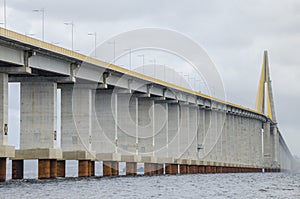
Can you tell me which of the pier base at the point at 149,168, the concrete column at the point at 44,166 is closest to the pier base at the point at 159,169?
the pier base at the point at 149,168

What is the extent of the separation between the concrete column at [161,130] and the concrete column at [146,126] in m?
4.49

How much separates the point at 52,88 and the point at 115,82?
15433mm

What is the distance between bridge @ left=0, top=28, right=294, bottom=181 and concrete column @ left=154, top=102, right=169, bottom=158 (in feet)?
0.49

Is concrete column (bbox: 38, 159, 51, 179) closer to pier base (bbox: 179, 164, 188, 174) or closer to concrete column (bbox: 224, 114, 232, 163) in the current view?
pier base (bbox: 179, 164, 188, 174)

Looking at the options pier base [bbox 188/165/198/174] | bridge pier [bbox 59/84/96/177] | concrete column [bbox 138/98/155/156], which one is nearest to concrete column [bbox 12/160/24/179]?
bridge pier [bbox 59/84/96/177]

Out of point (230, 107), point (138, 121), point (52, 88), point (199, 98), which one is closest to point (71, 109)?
point (52, 88)

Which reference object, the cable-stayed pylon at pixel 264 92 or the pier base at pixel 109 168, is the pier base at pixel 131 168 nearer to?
the pier base at pixel 109 168

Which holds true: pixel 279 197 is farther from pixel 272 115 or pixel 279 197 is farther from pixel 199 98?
pixel 272 115

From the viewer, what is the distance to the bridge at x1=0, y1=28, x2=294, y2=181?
62.3m

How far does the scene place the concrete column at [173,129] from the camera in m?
111

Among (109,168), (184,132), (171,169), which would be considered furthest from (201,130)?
(109,168)

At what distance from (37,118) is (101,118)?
60.0 feet

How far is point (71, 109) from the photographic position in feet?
250

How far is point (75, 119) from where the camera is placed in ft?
250
